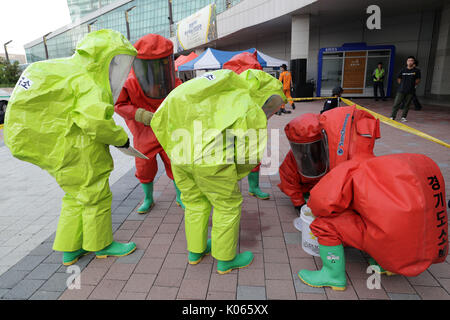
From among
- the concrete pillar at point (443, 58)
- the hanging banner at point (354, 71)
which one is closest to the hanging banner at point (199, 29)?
the hanging banner at point (354, 71)

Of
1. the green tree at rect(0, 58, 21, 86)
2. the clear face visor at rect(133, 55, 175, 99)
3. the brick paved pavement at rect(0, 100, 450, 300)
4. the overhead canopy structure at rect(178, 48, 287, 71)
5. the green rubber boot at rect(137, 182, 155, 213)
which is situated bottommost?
the brick paved pavement at rect(0, 100, 450, 300)

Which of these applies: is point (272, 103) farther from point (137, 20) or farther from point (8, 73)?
Answer: point (137, 20)

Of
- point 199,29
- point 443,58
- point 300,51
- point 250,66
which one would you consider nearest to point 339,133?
point 250,66

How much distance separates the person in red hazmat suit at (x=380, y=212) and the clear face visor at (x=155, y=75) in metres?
1.92

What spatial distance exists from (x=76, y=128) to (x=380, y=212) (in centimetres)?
222

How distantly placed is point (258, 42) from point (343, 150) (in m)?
19.5

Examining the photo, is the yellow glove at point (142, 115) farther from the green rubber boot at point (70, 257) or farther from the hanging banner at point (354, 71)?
the hanging banner at point (354, 71)

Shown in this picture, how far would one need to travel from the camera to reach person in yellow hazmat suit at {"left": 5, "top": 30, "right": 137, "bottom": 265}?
2.01 m

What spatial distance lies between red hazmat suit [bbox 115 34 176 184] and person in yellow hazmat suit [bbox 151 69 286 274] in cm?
103

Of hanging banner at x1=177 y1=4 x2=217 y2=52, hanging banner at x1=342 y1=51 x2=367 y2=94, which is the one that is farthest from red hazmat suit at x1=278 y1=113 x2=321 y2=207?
hanging banner at x1=177 y1=4 x2=217 y2=52

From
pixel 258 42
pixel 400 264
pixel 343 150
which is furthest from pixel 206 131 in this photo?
pixel 258 42

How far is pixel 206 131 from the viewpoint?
1.98 metres

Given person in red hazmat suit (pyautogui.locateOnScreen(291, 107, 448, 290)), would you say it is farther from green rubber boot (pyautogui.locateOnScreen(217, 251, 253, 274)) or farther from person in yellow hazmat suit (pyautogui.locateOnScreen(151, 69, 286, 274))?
person in yellow hazmat suit (pyautogui.locateOnScreen(151, 69, 286, 274))

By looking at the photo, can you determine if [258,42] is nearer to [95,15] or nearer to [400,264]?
[400,264]
